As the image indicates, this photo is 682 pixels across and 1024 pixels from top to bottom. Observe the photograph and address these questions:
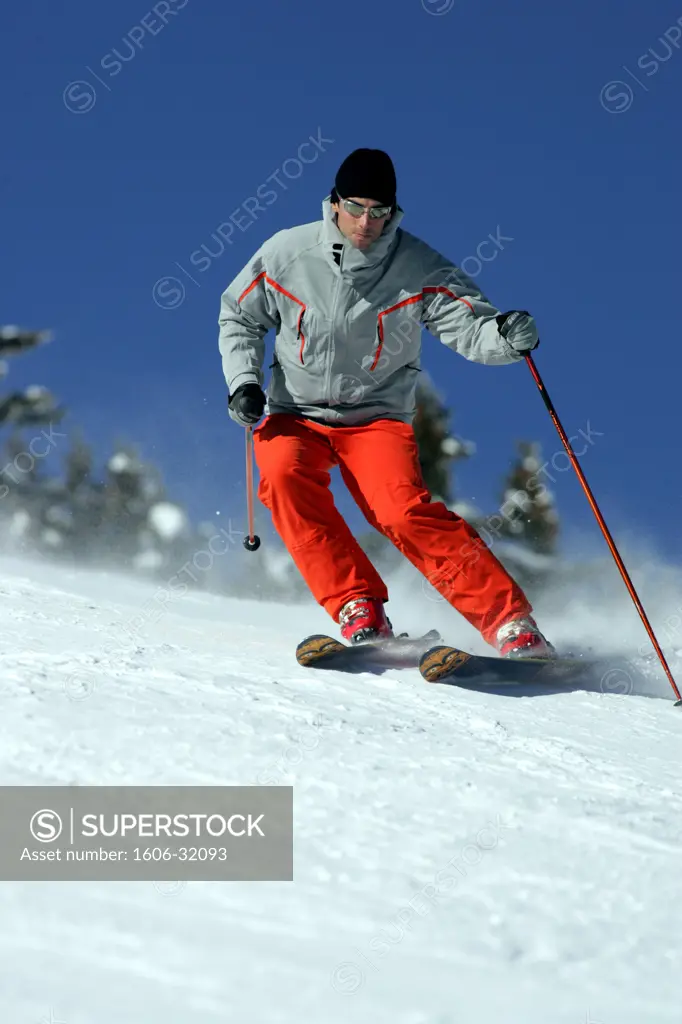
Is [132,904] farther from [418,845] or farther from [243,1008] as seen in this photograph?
[418,845]

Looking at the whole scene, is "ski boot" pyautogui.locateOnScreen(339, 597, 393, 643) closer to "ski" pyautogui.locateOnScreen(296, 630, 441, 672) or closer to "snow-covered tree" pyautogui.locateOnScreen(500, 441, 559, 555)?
"ski" pyautogui.locateOnScreen(296, 630, 441, 672)

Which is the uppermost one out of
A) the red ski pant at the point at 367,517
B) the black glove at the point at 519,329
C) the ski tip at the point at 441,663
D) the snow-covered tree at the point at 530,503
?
the snow-covered tree at the point at 530,503

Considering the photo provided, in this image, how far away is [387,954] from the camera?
196 centimetres

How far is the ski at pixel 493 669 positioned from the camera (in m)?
3.75

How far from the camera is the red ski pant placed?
415 cm

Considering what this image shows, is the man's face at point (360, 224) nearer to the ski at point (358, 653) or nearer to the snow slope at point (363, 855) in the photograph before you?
the ski at point (358, 653)

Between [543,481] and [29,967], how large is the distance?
17892mm

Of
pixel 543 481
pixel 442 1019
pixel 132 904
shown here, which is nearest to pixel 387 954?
pixel 442 1019

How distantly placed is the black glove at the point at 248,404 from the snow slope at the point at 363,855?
2.99ft

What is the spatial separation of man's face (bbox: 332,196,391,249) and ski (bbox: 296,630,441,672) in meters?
1.52

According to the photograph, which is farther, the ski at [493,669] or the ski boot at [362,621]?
the ski boot at [362,621]

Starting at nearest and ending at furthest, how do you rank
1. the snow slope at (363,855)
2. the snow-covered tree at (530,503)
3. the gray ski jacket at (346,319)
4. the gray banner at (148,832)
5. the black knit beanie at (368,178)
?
the snow slope at (363,855), the gray banner at (148,832), the black knit beanie at (368,178), the gray ski jacket at (346,319), the snow-covered tree at (530,503)

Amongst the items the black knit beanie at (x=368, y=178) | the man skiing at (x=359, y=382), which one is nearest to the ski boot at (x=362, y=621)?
the man skiing at (x=359, y=382)

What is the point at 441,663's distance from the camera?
12.3 ft
